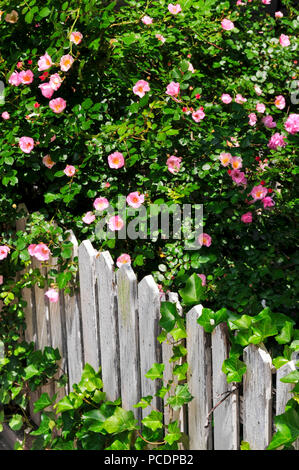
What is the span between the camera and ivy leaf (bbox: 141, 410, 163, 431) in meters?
1.86

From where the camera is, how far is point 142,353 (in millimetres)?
1996

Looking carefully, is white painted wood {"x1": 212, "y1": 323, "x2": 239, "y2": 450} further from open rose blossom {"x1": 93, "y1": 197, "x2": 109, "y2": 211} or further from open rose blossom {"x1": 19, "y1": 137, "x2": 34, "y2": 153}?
open rose blossom {"x1": 19, "y1": 137, "x2": 34, "y2": 153}

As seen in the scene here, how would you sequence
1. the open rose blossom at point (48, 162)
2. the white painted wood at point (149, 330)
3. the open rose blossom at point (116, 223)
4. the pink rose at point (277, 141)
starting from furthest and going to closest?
the pink rose at point (277, 141) → the open rose blossom at point (48, 162) → the open rose blossom at point (116, 223) → the white painted wood at point (149, 330)

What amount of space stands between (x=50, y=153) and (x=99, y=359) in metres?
0.93

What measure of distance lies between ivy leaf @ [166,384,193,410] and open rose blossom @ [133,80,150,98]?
134 cm

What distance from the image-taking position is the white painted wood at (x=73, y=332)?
2367mm

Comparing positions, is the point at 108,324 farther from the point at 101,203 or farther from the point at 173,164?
the point at 173,164

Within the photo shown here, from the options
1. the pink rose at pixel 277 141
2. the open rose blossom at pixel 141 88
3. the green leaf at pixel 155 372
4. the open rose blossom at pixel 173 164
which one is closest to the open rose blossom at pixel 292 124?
the pink rose at pixel 277 141

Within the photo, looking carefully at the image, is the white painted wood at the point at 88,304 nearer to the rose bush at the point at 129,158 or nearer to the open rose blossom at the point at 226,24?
the rose bush at the point at 129,158

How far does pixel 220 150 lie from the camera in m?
2.49

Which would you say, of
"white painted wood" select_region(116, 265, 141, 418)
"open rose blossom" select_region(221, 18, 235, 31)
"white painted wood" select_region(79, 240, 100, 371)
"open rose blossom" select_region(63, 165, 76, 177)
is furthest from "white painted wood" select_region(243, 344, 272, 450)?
"open rose blossom" select_region(221, 18, 235, 31)

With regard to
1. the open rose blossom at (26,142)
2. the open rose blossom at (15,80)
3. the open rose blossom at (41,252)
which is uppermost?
the open rose blossom at (15,80)
